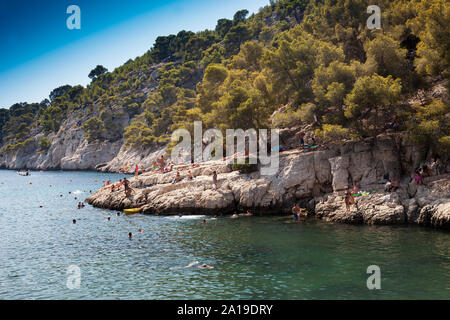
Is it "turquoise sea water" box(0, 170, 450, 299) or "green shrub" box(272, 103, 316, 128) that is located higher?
"green shrub" box(272, 103, 316, 128)

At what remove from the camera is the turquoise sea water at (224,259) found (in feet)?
59.4

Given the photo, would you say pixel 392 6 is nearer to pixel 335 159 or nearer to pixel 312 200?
pixel 335 159

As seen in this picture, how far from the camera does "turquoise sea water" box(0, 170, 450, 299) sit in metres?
18.1

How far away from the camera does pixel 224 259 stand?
23344 millimetres

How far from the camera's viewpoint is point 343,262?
21500 millimetres

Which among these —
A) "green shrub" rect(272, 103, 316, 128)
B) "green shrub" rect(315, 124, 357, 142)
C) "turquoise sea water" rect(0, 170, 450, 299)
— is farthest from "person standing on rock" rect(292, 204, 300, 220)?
"green shrub" rect(272, 103, 316, 128)

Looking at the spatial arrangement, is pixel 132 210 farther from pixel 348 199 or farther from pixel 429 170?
pixel 429 170

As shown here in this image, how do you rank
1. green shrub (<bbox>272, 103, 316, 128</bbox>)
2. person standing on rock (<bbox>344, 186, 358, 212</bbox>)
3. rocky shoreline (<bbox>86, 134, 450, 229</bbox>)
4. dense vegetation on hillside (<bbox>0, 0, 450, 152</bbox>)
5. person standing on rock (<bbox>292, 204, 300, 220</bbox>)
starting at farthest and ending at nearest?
1. green shrub (<bbox>272, 103, 316, 128</bbox>)
2. person standing on rock (<bbox>292, 204, 300, 220</bbox>)
3. person standing on rock (<bbox>344, 186, 358, 212</bbox>)
4. dense vegetation on hillside (<bbox>0, 0, 450, 152</bbox>)
5. rocky shoreline (<bbox>86, 134, 450, 229</bbox>)

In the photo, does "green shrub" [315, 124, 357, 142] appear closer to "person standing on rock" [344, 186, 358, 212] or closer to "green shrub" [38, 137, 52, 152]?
"person standing on rock" [344, 186, 358, 212]

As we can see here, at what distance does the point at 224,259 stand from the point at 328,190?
1637cm

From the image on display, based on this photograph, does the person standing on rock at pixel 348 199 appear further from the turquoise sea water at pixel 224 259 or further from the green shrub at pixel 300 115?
the green shrub at pixel 300 115

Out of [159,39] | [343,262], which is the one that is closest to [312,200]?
Answer: [343,262]

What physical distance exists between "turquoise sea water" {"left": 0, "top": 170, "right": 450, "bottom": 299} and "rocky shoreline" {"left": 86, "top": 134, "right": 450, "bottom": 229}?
5.75 feet

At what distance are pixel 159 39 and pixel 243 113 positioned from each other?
126308 mm
